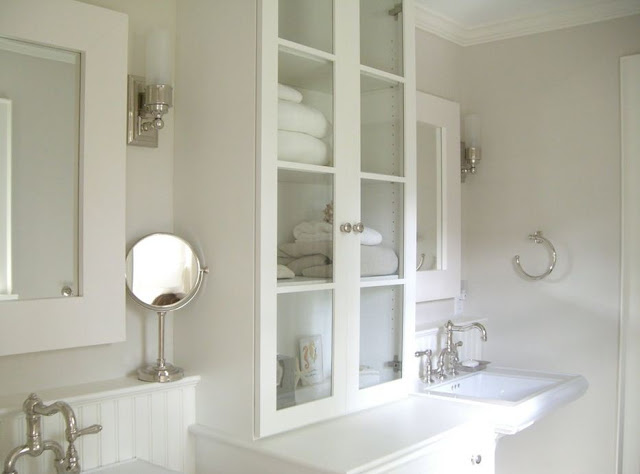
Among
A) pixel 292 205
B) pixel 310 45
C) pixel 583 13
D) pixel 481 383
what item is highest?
pixel 583 13

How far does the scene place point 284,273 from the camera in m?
1.74

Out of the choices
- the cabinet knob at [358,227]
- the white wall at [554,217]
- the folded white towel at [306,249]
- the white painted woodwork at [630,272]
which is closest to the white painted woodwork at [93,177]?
the folded white towel at [306,249]

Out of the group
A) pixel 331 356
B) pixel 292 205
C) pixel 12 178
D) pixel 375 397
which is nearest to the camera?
pixel 12 178

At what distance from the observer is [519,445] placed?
2.90 metres

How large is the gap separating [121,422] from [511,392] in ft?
5.24

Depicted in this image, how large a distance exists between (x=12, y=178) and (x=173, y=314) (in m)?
0.60

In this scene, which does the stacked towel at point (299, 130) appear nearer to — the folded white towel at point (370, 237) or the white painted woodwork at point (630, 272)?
the folded white towel at point (370, 237)

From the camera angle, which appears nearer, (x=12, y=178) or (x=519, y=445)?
(x=12, y=178)

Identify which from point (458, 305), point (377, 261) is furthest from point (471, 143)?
point (377, 261)

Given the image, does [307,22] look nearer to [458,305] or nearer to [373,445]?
[373,445]

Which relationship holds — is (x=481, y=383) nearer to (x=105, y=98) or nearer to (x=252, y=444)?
(x=252, y=444)

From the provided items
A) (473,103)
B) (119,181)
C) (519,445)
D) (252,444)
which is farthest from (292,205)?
(519,445)

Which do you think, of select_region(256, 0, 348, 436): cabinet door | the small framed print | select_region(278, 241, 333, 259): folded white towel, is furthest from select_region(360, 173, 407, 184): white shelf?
the small framed print

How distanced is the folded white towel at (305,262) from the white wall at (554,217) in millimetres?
1355
